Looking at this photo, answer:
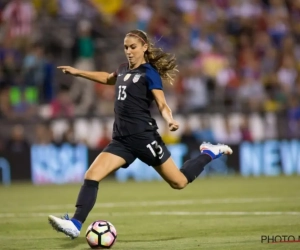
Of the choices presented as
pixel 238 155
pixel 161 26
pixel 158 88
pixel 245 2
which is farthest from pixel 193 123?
pixel 158 88

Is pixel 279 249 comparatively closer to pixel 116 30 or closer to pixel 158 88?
pixel 158 88

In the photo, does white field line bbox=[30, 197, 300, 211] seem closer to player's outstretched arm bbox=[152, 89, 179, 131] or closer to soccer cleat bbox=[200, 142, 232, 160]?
soccer cleat bbox=[200, 142, 232, 160]

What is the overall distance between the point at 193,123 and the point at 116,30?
3.50m

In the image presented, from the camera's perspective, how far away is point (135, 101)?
29.4 feet

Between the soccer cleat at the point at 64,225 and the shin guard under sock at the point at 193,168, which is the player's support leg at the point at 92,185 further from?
the shin guard under sock at the point at 193,168

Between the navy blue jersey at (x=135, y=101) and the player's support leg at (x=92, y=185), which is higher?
the navy blue jersey at (x=135, y=101)

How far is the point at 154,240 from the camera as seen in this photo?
8898 mm

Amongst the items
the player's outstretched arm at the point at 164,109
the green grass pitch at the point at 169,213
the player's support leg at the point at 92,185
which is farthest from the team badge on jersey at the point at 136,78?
the green grass pitch at the point at 169,213

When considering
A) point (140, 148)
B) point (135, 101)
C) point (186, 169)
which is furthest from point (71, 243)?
point (135, 101)

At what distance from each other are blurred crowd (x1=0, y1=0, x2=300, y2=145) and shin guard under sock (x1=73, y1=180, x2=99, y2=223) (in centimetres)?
1131

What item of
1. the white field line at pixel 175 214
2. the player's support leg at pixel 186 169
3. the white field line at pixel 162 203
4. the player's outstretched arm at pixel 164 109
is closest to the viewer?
the player's outstretched arm at pixel 164 109

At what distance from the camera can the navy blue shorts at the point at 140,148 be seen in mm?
8891

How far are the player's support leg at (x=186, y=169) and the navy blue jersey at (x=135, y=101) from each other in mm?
493

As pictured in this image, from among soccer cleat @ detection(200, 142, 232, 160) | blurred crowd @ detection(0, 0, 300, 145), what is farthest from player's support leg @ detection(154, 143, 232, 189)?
blurred crowd @ detection(0, 0, 300, 145)
